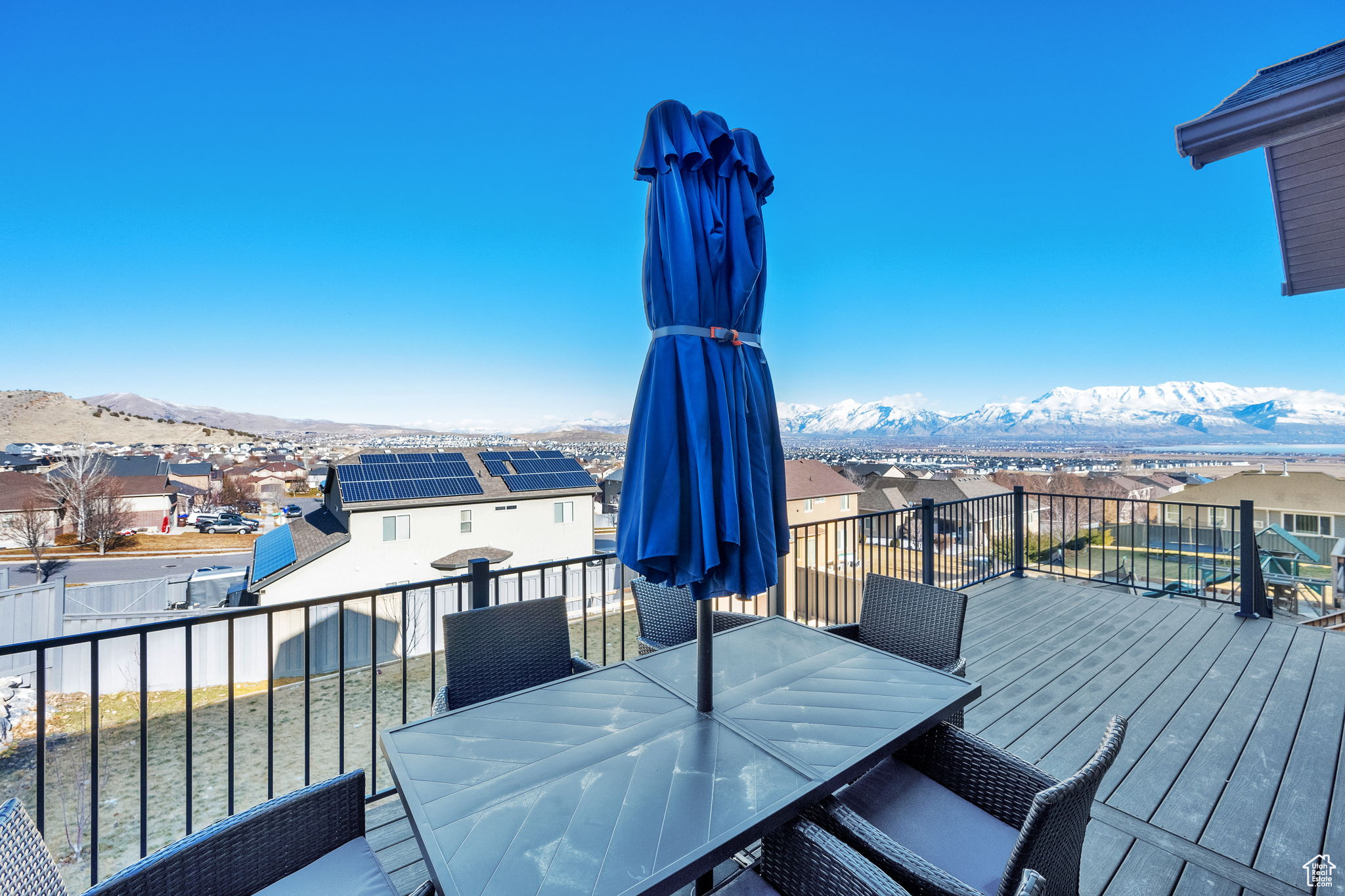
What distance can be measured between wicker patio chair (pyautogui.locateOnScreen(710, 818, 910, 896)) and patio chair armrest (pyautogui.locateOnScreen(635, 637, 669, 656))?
1284mm

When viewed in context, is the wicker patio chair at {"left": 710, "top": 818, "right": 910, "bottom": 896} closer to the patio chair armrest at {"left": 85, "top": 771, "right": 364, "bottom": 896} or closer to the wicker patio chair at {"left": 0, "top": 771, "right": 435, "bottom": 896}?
the wicker patio chair at {"left": 0, "top": 771, "right": 435, "bottom": 896}

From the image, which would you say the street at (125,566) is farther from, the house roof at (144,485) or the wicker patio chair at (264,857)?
the wicker patio chair at (264,857)

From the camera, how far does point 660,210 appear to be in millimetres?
1590

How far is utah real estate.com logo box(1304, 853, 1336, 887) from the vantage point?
1.83 meters

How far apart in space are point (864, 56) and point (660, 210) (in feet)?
38.4

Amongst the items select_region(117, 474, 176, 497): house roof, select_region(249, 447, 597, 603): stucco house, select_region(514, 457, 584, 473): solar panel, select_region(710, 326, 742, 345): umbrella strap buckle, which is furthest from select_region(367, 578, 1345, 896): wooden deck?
select_region(117, 474, 176, 497): house roof

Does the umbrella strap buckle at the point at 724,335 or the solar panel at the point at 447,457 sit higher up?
the umbrella strap buckle at the point at 724,335

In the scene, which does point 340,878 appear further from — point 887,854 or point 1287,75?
point 1287,75

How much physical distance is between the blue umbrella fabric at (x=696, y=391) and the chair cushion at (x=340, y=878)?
0.97 meters

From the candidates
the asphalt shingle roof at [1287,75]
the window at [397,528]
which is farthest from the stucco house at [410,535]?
the asphalt shingle roof at [1287,75]

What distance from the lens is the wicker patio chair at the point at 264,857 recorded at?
3.13 ft

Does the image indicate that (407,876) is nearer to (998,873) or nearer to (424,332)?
(998,873)

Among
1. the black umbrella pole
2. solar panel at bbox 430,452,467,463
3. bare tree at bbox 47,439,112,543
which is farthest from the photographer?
bare tree at bbox 47,439,112,543

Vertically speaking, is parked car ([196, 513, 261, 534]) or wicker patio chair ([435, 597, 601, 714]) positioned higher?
wicker patio chair ([435, 597, 601, 714])
